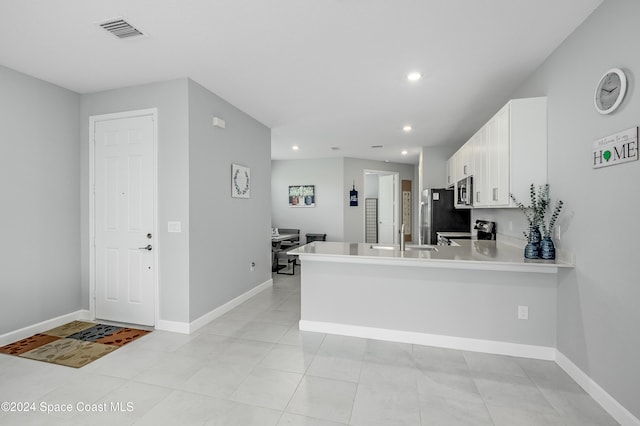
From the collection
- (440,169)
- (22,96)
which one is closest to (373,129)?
(440,169)

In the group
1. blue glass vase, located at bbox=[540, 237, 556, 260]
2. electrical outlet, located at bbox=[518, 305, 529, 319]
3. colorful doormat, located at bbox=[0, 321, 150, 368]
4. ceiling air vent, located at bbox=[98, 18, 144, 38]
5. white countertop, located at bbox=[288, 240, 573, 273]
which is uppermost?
ceiling air vent, located at bbox=[98, 18, 144, 38]

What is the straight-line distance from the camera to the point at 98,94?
3422 mm

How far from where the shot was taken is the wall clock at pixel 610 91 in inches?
69.7

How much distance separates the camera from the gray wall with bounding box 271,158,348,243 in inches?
302

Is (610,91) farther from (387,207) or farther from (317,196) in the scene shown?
(387,207)

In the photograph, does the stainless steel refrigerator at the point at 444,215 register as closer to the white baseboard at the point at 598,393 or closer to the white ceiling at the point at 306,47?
the white ceiling at the point at 306,47

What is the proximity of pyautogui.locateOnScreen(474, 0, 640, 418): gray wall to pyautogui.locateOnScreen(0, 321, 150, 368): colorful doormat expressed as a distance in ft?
12.9

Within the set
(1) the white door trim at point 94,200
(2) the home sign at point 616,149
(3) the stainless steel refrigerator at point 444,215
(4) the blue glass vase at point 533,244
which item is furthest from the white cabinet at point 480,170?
(1) the white door trim at point 94,200

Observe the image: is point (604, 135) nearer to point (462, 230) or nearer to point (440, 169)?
point (462, 230)

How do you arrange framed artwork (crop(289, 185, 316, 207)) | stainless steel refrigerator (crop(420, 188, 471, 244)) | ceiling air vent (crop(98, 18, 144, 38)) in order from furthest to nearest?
framed artwork (crop(289, 185, 316, 207)) → stainless steel refrigerator (crop(420, 188, 471, 244)) → ceiling air vent (crop(98, 18, 144, 38))

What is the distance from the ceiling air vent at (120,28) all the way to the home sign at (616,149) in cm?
337

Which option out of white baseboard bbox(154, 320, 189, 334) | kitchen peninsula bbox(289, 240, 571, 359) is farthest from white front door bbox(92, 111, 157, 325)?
kitchen peninsula bbox(289, 240, 571, 359)

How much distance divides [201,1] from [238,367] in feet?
8.99

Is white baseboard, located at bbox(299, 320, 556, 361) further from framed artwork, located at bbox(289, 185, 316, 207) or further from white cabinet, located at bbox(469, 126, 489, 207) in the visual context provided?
framed artwork, located at bbox(289, 185, 316, 207)
